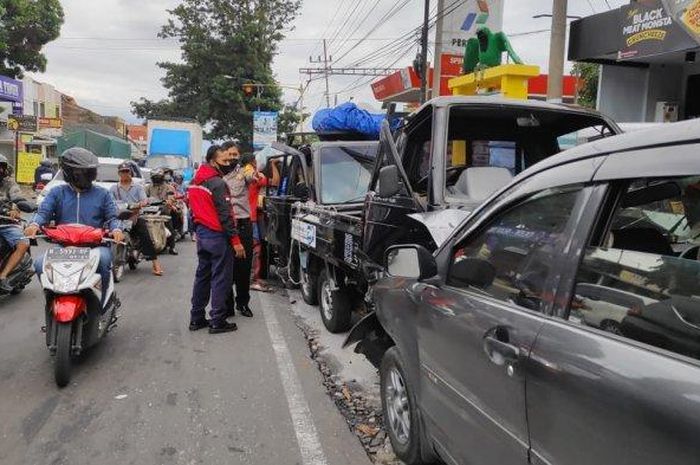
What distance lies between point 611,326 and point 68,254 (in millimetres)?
4242

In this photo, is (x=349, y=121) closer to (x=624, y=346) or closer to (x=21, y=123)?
(x=624, y=346)

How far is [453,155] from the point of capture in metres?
5.71

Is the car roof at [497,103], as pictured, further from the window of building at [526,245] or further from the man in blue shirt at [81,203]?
the man in blue shirt at [81,203]

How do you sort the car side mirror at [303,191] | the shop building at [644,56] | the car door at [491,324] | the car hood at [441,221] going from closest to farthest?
the car door at [491,324] → the car hood at [441,221] → the car side mirror at [303,191] → the shop building at [644,56]

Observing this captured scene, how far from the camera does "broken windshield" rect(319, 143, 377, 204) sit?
736 cm

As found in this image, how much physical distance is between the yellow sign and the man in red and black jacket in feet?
55.3

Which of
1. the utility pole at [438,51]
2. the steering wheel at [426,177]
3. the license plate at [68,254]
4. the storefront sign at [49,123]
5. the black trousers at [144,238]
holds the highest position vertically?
the utility pole at [438,51]

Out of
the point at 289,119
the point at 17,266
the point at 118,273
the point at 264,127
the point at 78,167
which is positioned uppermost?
the point at 289,119

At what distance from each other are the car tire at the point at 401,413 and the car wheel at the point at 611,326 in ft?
4.93

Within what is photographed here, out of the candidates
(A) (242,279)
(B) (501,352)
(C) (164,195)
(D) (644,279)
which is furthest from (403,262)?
(C) (164,195)

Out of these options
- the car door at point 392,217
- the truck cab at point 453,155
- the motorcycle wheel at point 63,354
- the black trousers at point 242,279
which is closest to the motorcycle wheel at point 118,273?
the black trousers at point 242,279

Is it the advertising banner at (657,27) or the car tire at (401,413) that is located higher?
the advertising banner at (657,27)

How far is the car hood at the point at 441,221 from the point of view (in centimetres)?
415

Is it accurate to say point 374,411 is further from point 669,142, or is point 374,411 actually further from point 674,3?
point 674,3
